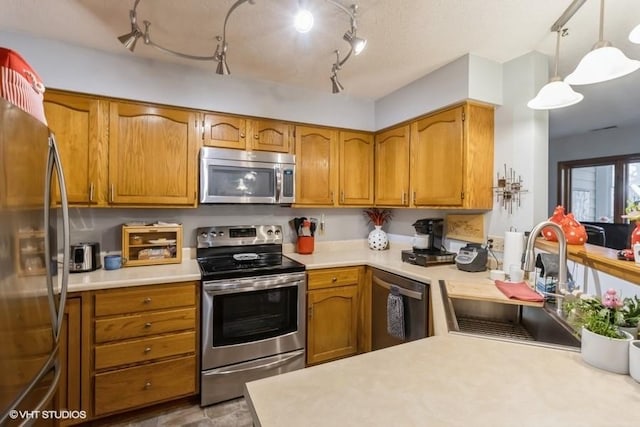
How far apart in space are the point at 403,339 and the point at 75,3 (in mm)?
2772

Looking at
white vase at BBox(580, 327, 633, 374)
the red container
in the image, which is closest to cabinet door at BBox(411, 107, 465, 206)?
the red container

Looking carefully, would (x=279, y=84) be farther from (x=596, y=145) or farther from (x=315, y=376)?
(x=596, y=145)

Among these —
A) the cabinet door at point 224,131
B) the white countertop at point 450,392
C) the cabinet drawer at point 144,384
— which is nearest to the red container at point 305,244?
the cabinet door at point 224,131

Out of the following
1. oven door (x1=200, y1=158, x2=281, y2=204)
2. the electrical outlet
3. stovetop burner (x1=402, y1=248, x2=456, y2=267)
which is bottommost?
stovetop burner (x1=402, y1=248, x2=456, y2=267)

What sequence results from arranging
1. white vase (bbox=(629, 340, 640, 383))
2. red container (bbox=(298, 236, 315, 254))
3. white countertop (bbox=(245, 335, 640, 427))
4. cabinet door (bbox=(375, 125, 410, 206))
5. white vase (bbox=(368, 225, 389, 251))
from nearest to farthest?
white countertop (bbox=(245, 335, 640, 427)), white vase (bbox=(629, 340, 640, 383)), cabinet door (bbox=(375, 125, 410, 206)), red container (bbox=(298, 236, 315, 254)), white vase (bbox=(368, 225, 389, 251))

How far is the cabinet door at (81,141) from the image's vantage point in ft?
6.41

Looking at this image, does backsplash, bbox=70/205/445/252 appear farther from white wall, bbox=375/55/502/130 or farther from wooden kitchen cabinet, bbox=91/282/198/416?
Result: white wall, bbox=375/55/502/130

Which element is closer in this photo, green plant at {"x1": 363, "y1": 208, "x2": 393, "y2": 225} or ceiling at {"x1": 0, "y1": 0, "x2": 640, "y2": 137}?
ceiling at {"x1": 0, "y1": 0, "x2": 640, "y2": 137}

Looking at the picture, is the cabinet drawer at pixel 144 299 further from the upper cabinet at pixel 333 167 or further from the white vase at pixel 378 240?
the white vase at pixel 378 240

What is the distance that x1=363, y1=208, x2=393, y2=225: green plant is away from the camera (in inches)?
128

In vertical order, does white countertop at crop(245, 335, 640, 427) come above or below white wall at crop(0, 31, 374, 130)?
below

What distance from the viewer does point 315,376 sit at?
0.82m

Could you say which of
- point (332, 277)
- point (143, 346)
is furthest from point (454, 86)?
point (143, 346)

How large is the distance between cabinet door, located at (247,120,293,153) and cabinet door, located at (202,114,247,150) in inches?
3.3
